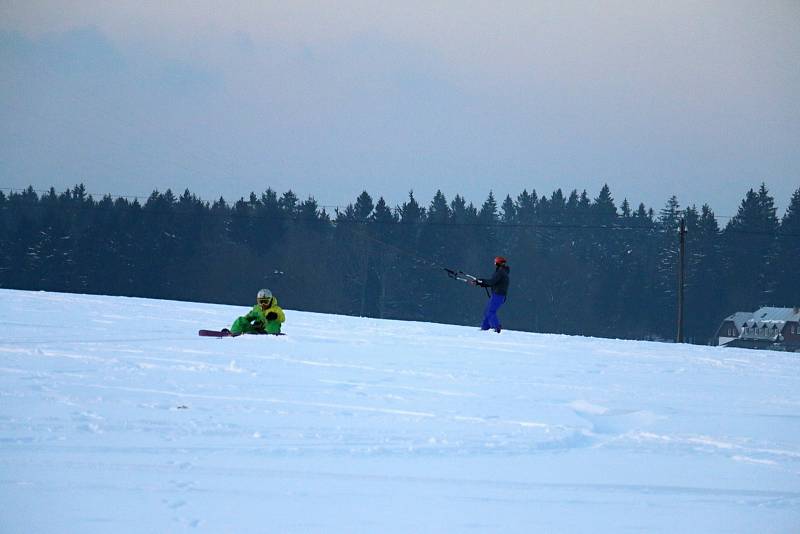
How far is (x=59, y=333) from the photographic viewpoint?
1572 cm

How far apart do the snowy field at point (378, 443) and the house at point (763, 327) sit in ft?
265

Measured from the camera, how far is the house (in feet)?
291

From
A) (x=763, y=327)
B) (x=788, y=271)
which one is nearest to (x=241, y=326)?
(x=763, y=327)

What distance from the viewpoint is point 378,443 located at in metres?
7.34

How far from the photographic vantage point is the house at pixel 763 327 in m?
88.7

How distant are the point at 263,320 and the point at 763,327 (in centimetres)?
8237

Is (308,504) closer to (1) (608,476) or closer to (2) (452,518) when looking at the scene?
(2) (452,518)

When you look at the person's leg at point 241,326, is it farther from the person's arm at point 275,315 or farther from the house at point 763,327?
the house at point 763,327

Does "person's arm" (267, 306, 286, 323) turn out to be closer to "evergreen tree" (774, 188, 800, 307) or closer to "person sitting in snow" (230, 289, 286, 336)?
"person sitting in snow" (230, 289, 286, 336)

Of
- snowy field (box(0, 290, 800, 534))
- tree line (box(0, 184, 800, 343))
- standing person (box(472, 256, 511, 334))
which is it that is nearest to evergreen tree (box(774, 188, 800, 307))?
tree line (box(0, 184, 800, 343))

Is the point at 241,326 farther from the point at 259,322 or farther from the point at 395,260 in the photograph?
the point at 395,260

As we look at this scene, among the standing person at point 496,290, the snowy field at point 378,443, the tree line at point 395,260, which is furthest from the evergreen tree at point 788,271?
the snowy field at point 378,443

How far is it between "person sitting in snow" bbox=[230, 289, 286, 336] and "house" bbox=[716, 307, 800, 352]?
79.5 metres

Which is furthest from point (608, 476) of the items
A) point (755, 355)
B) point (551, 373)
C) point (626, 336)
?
point (626, 336)
